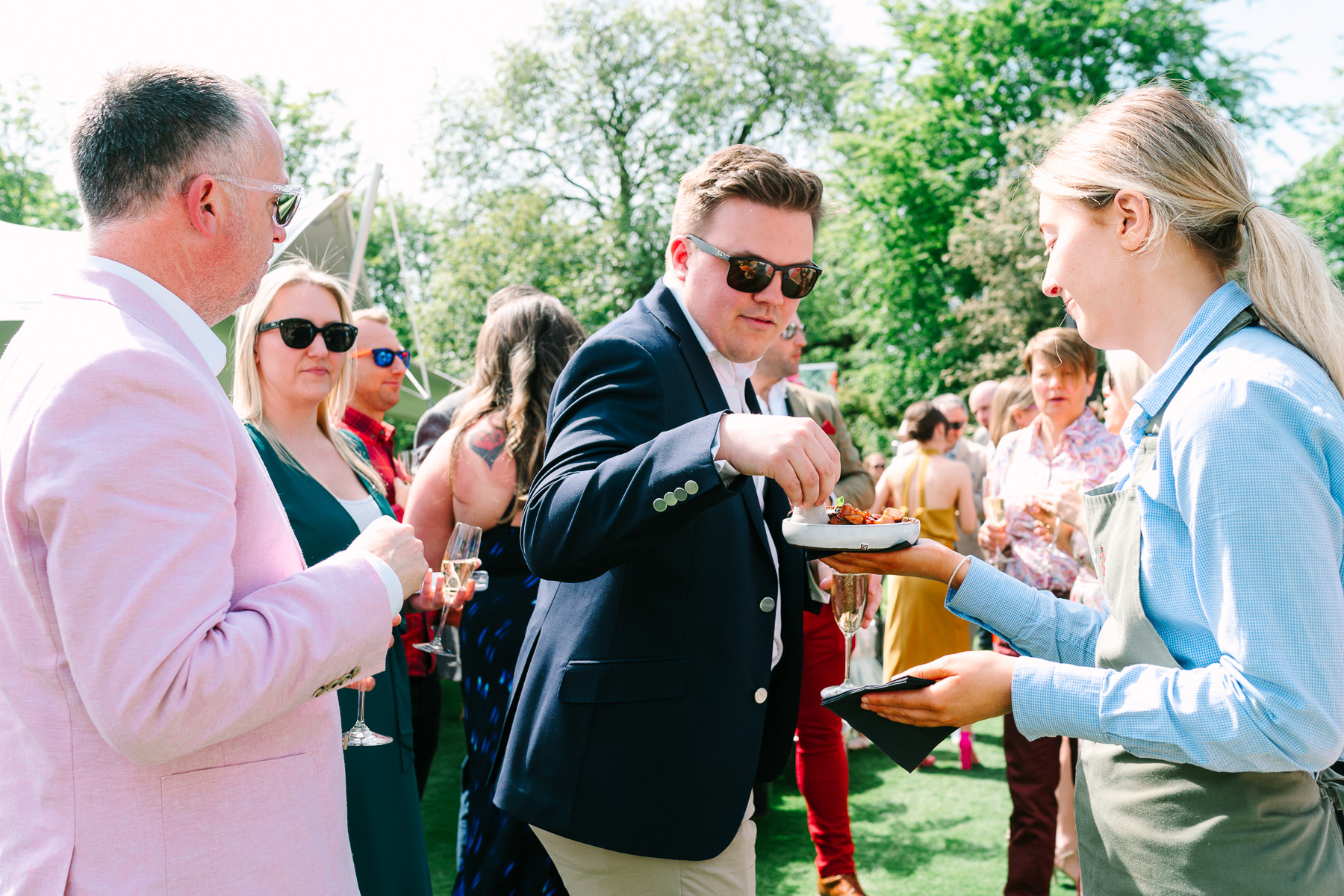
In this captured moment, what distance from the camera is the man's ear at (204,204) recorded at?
4.93 feet

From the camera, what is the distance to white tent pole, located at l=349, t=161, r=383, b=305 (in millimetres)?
8289

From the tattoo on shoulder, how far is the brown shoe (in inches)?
97.4

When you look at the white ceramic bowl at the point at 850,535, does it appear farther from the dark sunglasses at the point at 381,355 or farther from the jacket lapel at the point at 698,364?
the dark sunglasses at the point at 381,355

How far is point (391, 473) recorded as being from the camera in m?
4.62

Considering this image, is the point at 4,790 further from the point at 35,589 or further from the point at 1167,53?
the point at 1167,53

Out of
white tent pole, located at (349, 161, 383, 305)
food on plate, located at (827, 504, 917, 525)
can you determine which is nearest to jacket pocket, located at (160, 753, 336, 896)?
food on plate, located at (827, 504, 917, 525)

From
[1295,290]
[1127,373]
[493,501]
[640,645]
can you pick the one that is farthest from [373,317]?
[1295,290]

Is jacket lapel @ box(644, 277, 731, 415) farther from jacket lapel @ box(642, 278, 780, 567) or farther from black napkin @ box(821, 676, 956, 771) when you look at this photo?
black napkin @ box(821, 676, 956, 771)

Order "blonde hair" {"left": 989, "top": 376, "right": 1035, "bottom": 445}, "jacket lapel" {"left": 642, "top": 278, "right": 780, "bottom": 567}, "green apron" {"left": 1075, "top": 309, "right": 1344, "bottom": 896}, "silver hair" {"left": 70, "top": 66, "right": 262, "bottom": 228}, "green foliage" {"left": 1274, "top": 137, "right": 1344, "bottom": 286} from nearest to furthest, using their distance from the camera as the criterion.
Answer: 1. "silver hair" {"left": 70, "top": 66, "right": 262, "bottom": 228}
2. "green apron" {"left": 1075, "top": 309, "right": 1344, "bottom": 896}
3. "jacket lapel" {"left": 642, "top": 278, "right": 780, "bottom": 567}
4. "blonde hair" {"left": 989, "top": 376, "right": 1035, "bottom": 445}
5. "green foliage" {"left": 1274, "top": 137, "right": 1344, "bottom": 286}

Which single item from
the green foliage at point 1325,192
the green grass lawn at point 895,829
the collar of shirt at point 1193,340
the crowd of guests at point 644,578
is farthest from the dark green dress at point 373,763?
the green foliage at point 1325,192

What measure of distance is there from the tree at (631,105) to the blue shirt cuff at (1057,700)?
1051 inches

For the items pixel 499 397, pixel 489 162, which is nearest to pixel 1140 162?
pixel 499 397

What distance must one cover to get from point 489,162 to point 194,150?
30.0m

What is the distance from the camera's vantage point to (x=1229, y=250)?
5.79 ft
